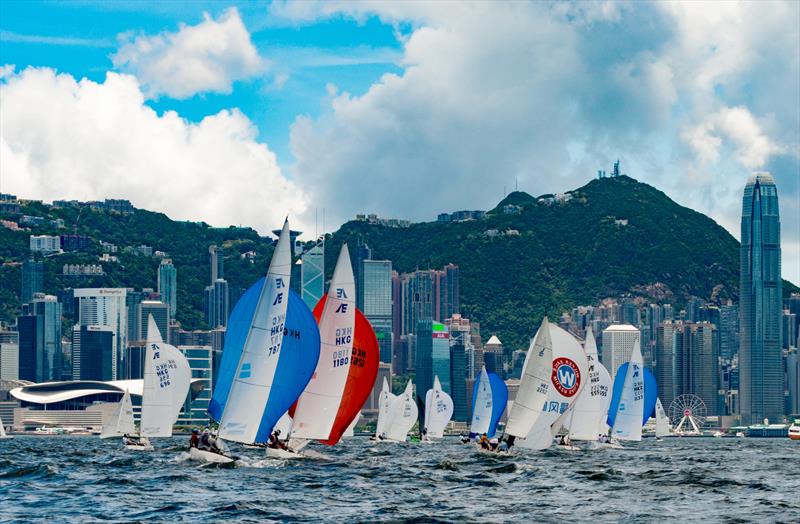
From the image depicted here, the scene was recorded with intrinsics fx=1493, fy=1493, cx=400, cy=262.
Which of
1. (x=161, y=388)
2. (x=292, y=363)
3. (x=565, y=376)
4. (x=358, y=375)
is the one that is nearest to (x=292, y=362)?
(x=292, y=363)

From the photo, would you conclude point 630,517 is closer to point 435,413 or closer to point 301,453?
point 301,453

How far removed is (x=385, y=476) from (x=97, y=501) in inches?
695

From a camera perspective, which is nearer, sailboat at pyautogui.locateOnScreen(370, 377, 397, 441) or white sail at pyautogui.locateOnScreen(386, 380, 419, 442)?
white sail at pyautogui.locateOnScreen(386, 380, 419, 442)

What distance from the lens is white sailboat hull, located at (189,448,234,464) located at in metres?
60.8

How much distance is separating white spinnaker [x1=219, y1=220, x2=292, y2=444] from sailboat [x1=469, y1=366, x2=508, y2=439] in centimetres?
5899

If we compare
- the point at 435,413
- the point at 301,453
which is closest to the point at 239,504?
the point at 301,453

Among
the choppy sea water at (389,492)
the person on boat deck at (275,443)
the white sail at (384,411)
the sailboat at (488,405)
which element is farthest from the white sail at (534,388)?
the white sail at (384,411)

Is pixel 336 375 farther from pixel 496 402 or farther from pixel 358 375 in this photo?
pixel 496 402

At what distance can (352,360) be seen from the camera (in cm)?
6506

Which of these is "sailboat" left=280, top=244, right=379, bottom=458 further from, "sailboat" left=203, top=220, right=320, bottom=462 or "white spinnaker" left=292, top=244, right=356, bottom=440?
"sailboat" left=203, top=220, right=320, bottom=462

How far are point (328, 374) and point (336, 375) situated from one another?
0.35 metres

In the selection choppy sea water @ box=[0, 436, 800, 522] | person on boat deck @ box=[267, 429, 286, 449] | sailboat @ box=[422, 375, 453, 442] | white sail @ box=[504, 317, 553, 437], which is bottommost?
sailboat @ box=[422, 375, 453, 442]

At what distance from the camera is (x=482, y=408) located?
116m

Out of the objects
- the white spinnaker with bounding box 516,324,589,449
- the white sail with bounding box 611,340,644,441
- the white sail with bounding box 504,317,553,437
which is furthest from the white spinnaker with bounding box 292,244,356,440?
the white sail with bounding box 611,340,644,441
